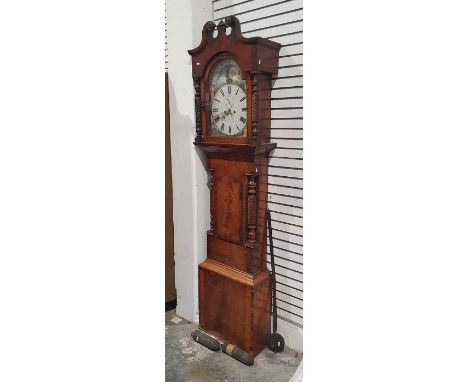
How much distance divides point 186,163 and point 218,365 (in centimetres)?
117

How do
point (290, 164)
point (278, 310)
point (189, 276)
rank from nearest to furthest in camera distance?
point (290, 164), point (278, 310), point (189, 276)

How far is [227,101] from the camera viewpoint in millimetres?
1958

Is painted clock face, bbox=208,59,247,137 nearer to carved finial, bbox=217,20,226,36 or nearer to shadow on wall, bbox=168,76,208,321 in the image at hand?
carved finial, bbox=217,20,226,36

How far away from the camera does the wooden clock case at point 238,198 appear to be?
1863mm

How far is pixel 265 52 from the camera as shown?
1.86 m

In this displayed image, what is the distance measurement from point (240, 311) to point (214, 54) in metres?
1.40

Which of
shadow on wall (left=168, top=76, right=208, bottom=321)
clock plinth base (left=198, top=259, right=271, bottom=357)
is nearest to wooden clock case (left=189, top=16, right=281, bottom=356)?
clock plinth base (left=198, top=259, right=271, bottom=357)

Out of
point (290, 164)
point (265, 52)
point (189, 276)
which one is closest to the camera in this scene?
point (265, 52)

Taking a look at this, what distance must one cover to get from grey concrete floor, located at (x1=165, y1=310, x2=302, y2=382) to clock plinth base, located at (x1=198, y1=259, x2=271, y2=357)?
9 cm

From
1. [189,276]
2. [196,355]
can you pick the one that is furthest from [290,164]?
[196,355]

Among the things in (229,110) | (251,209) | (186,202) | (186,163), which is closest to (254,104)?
(229,110)

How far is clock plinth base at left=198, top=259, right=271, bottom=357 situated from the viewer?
80.4 inches

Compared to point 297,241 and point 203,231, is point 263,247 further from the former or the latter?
point 203,231

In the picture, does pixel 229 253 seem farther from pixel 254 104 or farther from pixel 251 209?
pixel 254 104
